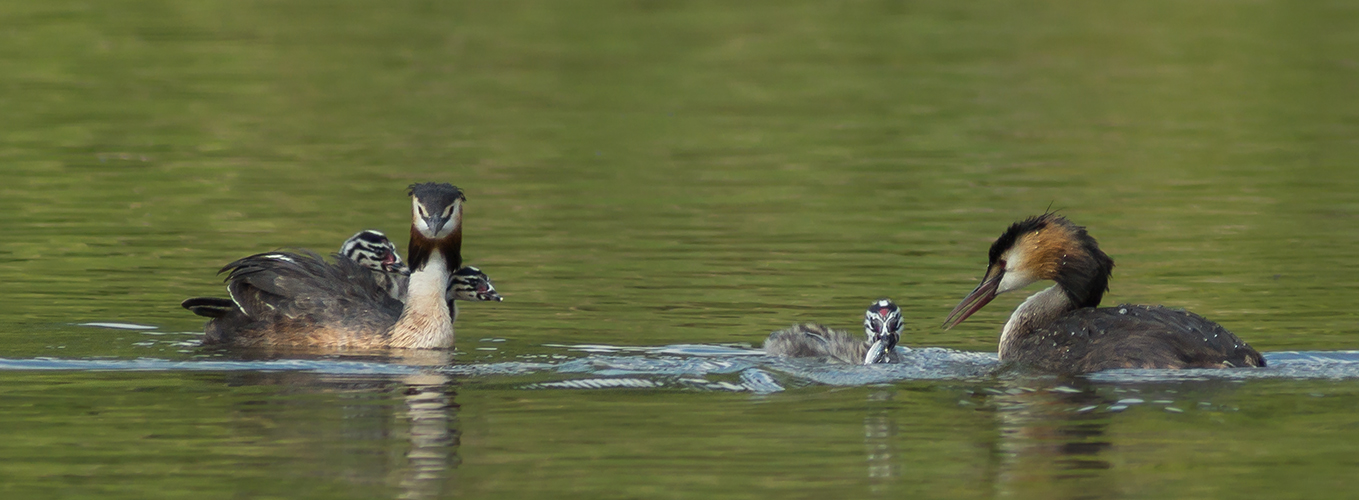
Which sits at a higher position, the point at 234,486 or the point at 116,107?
the point at 116,107

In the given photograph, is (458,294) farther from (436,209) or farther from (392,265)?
(392,265)

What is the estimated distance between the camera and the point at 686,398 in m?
11.2

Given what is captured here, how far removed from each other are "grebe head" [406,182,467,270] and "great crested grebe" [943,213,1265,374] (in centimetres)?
316

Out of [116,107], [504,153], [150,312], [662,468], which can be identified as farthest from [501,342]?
[116,107]

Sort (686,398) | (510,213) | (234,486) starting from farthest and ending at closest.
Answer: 1. (510,213)
2. (686,398)
3. (234,486)

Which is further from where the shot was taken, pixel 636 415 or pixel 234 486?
pixel 636 415

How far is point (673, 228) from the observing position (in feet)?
57.4

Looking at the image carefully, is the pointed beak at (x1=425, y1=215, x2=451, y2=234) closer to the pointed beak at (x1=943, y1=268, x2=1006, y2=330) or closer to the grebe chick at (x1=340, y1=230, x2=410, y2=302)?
the grebe chick at (x1=340, y1=230, x2=410, y2=302)

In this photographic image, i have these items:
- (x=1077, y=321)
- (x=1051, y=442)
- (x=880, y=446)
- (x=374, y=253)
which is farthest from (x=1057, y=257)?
(x=374, y=253)

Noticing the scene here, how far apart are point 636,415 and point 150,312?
4.65 meters

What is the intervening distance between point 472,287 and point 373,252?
126cm

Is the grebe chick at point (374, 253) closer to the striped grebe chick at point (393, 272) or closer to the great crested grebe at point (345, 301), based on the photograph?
the striped grebe chick at point (393, 272)

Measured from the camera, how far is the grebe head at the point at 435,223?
13.3 m

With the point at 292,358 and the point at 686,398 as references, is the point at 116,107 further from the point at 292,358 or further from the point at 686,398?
the point at 686,398
